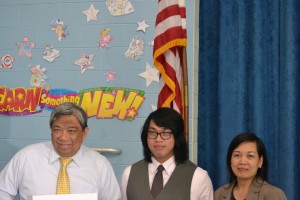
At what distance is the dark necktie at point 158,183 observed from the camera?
2.37 metres

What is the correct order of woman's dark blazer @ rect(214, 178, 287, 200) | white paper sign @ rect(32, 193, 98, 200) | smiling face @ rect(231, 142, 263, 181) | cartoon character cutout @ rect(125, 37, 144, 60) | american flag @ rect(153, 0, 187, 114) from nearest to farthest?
white paper sign @ rect(32, 193, 98, 200), woman's dark blazer @ rect(214, 178, 287, 200), smiling face @ rect(231, 142, 263, 181), american flag @ rect(153, 0, 187, 114), cartoon character cutout @ rect(125, 37, 144, 60)

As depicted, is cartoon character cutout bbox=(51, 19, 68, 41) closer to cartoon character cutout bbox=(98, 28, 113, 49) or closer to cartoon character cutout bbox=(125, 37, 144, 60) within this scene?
cartoon character cutout bbox=(98, 28, 113, 49)

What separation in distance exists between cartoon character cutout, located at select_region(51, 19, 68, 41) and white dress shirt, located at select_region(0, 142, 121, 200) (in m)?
1.42

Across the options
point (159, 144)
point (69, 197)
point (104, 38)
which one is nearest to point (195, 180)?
point (159, 144)

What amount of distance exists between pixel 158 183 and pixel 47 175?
0.57 m

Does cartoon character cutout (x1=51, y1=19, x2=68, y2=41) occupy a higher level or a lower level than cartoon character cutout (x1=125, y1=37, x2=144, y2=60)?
higher

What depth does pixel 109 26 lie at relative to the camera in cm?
369

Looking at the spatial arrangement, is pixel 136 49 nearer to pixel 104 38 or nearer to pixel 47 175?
pixel 104 38

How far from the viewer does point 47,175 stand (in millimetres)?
2439

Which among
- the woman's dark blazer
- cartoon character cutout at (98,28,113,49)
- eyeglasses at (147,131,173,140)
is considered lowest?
the woman's dark blazer

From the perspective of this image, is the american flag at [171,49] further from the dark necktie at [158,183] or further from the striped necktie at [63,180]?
the striped necktie at [63,180]

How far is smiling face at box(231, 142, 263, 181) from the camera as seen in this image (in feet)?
7.98

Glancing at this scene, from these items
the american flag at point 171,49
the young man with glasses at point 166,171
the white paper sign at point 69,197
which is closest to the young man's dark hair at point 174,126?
the young man with glasses at point 166,171

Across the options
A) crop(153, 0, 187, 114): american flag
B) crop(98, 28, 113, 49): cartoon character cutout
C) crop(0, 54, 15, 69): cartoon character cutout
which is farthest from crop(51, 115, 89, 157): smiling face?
crop(0, 54, 15, 69): cartoon character cutout
